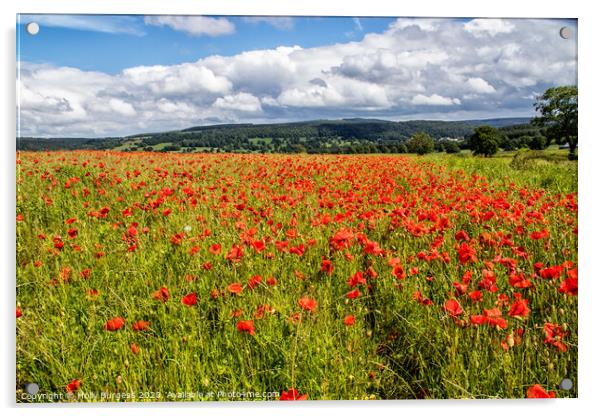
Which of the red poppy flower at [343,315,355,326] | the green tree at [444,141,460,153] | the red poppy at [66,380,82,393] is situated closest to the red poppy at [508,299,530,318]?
the red poppy flower at [343,315,355,326]

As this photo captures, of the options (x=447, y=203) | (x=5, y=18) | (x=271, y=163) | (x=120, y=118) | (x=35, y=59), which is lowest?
(x=447, y=203)

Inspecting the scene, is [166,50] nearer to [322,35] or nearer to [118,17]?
[118,17]

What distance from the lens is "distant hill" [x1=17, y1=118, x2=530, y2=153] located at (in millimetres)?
3568

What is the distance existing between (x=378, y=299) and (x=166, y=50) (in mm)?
2205

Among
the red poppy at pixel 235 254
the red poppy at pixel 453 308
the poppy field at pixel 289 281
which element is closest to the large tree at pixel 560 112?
the poppy field at pixel 289 281

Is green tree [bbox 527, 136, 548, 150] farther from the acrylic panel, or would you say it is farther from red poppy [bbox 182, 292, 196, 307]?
red poppy [bbox 182, 292, 196, 307]

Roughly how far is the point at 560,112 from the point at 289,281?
7.51 ft

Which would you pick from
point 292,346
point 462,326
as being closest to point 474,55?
point 462,326

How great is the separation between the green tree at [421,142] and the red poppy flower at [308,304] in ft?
5.02

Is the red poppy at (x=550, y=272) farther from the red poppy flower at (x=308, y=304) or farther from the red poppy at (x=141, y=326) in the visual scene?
the red poppy at (x=141, y=326)

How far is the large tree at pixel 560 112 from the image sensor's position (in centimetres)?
351

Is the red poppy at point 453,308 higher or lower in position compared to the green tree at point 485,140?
lower

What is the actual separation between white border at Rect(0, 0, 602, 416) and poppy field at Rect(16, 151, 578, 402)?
0.46 ft

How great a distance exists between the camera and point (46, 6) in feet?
11.0
